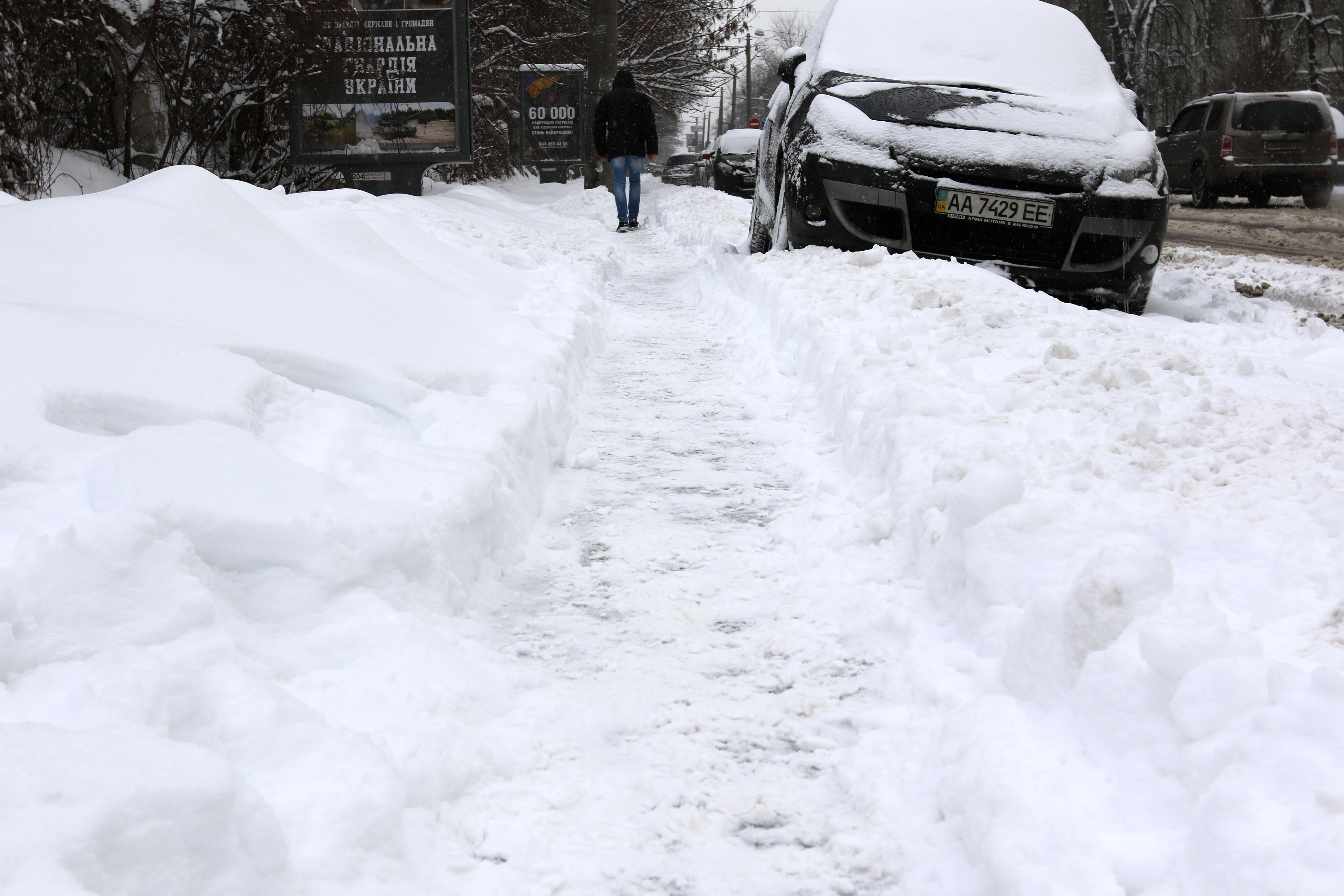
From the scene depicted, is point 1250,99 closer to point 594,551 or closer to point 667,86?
point 667,86

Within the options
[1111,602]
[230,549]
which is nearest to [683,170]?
[230,549]

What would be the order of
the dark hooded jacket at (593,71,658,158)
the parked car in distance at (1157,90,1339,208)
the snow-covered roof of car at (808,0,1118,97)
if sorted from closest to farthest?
the snow-covered roof of car at (808,0,1118,97)
the dark hooded jacket at (593,71,658,158)
the parked car in distance at (1157,90,1339,208)

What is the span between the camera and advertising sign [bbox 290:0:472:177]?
1018 centimetres

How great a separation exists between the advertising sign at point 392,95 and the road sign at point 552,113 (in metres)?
7.54

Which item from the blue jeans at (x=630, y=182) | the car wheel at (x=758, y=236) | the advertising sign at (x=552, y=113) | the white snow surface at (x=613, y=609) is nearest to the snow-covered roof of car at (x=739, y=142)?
the advertising sign at (x=552, y=113)

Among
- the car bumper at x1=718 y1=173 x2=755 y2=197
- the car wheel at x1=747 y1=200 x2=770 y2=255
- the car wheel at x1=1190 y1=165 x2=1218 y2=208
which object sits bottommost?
the car bumper at x1=718 y1=173 x2=755 y2=197

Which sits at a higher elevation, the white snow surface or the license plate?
the license plate

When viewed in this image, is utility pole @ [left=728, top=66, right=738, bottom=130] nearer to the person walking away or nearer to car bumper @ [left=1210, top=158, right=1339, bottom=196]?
car bumper @ [left=1210, top=158, right=1339, bottom=196]

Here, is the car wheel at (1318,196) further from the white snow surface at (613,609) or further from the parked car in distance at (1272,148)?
the white snow surface at (613,609)

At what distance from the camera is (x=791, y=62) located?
6.95 metres

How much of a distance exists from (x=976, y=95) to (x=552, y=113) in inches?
524

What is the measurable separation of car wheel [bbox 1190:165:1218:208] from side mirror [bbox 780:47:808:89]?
469 inches

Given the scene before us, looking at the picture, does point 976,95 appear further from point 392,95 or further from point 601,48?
point 601,48

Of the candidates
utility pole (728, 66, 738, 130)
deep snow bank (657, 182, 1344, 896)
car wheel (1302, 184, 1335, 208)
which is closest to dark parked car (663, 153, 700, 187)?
car wheel (1302, 184, 1335, 208)
